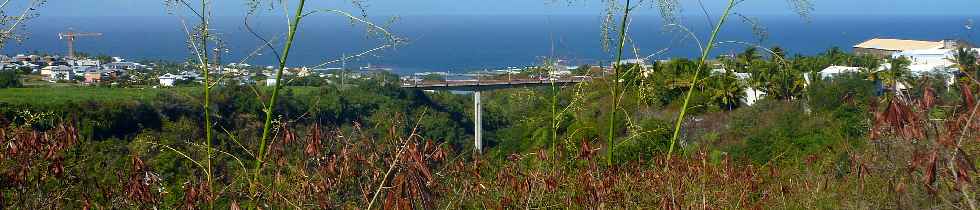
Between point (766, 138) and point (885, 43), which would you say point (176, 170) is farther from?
point (885, 43)

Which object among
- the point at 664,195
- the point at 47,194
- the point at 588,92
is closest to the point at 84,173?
the point at 47,194

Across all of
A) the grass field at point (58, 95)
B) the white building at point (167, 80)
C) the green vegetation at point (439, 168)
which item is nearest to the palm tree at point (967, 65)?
the green vegetation at point (439, 168)

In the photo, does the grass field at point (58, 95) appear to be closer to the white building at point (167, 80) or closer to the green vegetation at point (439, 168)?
the white building at point (167, 80)

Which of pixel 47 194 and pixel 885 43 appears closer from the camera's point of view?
pixel 47 194

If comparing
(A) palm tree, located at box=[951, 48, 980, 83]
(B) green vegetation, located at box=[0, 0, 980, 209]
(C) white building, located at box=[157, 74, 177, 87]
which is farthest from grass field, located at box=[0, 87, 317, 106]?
(B) green vegetation, located at box=[0, 0, 980, 209]

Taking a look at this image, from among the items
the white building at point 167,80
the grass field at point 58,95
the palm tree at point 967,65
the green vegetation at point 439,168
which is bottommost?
the grass field at point 58,95

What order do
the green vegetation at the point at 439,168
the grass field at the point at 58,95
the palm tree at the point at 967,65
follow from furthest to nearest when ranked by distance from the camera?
the grass field at the point at 58,95 → the palm tree at the point at 967,65 → the green vegetation at the point at 439,168

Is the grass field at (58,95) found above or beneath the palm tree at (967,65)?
beneath

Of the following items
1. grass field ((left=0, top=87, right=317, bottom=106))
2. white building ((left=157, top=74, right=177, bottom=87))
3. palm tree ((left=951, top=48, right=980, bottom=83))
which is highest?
palm tree ((left=951, top=48, right=980, bottom=83))

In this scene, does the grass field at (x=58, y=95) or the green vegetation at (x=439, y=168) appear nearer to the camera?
the green vegetation at (x=439, y=168)

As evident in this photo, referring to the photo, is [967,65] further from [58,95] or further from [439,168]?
[58,95]

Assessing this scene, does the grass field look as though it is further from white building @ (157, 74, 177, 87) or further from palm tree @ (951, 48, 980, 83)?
white building @ (157, 74, 177, 87)
